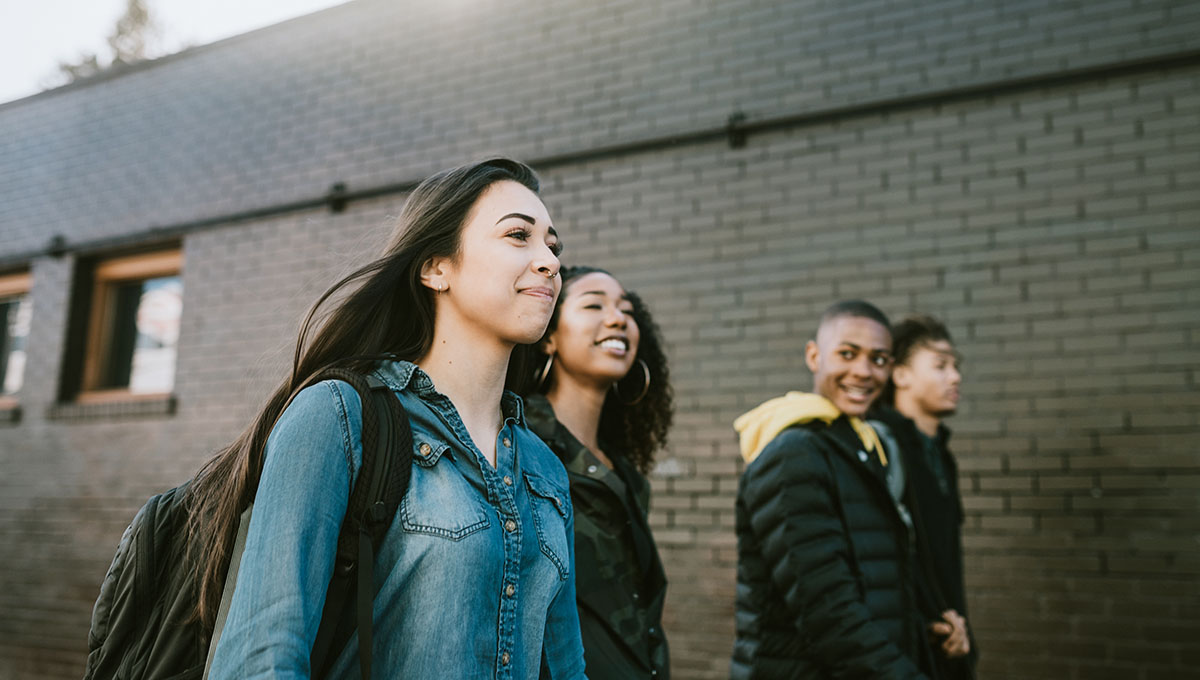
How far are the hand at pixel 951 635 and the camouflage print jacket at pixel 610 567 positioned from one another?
3.62ft

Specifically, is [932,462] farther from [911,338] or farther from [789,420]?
[789,420]

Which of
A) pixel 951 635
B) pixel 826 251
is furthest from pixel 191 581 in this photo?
pixel 826 251

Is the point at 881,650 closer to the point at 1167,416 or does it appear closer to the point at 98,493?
the point at 1167,416

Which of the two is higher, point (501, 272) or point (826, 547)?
point (501, 272)

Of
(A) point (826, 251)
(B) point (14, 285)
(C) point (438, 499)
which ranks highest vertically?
(B) point (14, 285)

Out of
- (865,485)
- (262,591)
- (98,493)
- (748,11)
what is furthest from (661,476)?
(98,493)

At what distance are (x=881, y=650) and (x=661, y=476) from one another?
2.67m

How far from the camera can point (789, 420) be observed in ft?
9.71

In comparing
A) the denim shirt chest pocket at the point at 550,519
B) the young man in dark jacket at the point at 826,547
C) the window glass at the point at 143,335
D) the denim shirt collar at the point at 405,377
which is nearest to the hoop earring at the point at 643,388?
the young man in dark jacket at the point at 826,547

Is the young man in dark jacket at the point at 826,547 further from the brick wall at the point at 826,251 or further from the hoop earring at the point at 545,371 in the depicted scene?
the brick wall at the point at 826,251

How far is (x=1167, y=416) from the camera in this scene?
4.12 meters

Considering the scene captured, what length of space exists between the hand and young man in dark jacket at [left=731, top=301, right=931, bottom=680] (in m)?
0.20

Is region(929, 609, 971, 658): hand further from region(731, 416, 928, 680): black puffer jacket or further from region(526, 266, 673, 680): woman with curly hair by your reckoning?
region(526, 266, 673, 680): woman with curly hair

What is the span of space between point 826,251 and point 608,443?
7.87 ft
